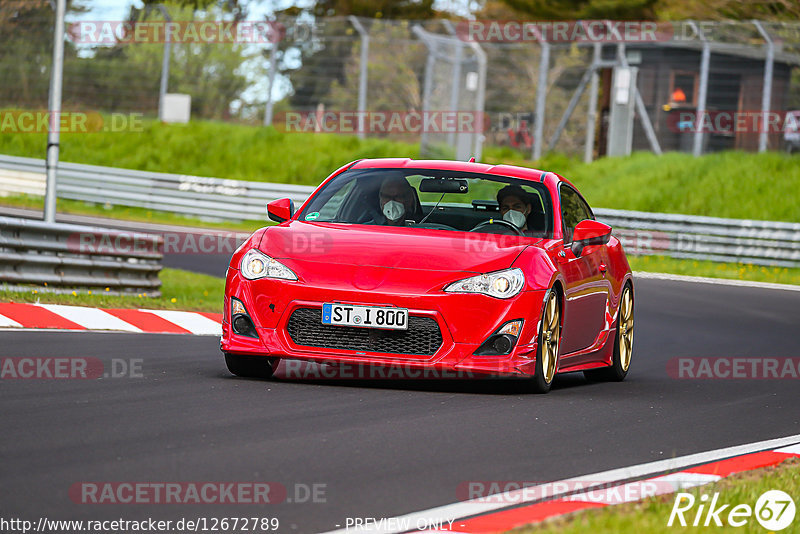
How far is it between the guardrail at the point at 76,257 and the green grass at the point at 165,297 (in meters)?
0.14

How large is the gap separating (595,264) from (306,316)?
256 cm

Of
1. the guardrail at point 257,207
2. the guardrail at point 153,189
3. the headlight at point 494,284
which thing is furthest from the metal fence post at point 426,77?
the headlight at point 494,284

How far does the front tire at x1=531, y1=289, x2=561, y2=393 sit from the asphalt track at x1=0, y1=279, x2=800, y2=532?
0.35 feet

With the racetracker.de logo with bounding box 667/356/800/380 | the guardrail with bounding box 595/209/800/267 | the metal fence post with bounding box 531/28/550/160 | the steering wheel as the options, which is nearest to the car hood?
the steering wheel

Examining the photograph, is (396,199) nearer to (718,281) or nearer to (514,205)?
(514,205)

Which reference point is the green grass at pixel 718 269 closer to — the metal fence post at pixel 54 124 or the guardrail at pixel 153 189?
the guardrail at pixel 153 189

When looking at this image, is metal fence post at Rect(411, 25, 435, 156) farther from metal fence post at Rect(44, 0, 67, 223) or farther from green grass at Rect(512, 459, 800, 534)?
green grass at Rect(512, 459, 800, 534)

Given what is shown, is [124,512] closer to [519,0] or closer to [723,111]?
[723,111]

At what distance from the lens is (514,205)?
9484 millimetres

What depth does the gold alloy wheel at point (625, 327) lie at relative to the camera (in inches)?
418

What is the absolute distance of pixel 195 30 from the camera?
35.5 metres

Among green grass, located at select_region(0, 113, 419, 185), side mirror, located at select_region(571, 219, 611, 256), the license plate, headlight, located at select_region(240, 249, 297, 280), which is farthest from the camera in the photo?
green grass, located at select_region(0, 113, 419, 185)

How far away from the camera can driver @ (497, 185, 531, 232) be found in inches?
369

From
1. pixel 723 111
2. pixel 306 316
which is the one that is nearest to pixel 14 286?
pixel 306 316
